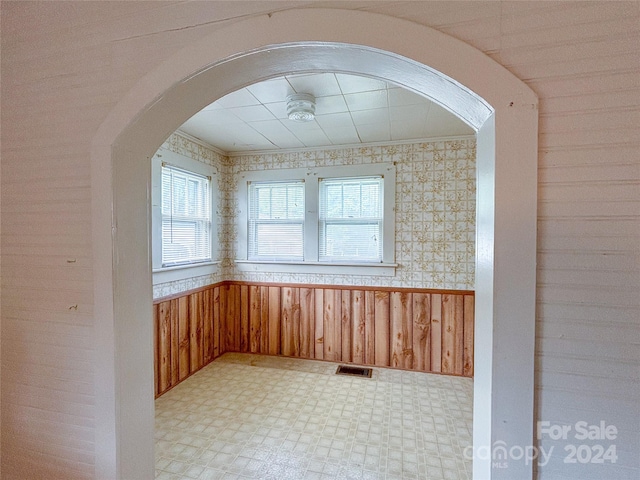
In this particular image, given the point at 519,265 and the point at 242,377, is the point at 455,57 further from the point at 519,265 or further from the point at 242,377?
the point at 242,377

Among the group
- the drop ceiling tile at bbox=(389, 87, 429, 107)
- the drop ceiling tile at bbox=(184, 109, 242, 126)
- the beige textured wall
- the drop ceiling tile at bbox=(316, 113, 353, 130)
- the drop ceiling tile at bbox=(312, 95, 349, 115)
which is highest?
the drop ceiling tile at bbox=(184, 109, 242, 126)

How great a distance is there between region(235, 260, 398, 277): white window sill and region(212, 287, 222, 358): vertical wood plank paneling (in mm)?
390

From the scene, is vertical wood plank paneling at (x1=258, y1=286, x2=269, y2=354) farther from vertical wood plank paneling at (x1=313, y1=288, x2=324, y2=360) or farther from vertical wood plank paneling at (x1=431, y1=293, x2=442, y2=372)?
vertical wood plank paneling at (x1=431, y1=293, x2=442, y2=372)

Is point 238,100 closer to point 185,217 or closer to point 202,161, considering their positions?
point 202,161

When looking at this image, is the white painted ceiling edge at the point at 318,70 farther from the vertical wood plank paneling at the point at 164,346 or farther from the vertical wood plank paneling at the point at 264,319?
the vertical wood plank paneling at the point at 264,319

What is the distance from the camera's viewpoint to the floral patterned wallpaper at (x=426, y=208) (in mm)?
2844

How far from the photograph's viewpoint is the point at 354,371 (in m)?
2.95

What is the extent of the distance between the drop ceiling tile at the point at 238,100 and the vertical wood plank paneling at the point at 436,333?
2460 mm

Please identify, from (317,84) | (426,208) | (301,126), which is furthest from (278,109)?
(426,208)

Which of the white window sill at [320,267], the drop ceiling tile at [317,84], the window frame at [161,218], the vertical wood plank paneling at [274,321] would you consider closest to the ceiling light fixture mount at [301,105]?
the drop ceiling tile at [317,84]

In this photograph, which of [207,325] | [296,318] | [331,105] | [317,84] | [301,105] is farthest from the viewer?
[296,318]

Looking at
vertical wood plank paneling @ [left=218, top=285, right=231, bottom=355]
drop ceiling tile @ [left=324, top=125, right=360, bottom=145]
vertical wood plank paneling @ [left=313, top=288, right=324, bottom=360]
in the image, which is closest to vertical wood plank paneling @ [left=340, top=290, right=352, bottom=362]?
vertical wood plank paneling @ [left=313, top=288, right=324, bottom=360]

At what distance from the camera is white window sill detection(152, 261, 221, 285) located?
249 centimetres

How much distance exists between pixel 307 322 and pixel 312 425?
3.98ft
